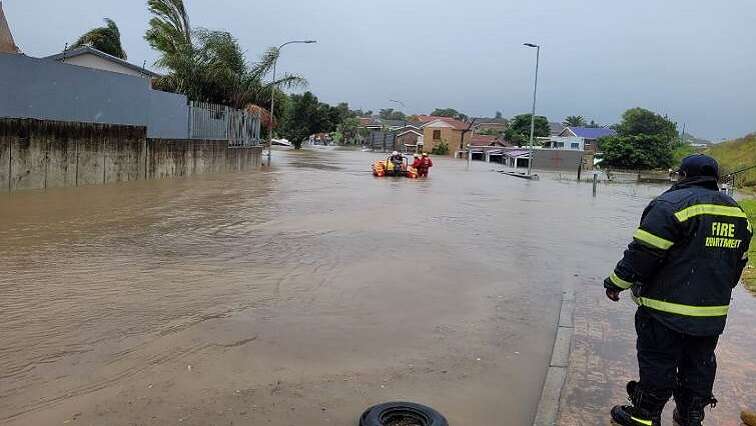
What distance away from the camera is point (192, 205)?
47.2ft

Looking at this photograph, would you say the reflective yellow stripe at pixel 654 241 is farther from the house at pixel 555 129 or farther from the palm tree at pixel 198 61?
the house at pixel 555 129

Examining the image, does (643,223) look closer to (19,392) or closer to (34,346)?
(19,392)

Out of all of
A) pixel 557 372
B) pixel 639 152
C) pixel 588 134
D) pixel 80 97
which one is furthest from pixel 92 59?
pixel 588 134

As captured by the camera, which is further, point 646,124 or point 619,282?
point 646,124

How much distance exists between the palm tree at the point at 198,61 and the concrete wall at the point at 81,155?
7.59m

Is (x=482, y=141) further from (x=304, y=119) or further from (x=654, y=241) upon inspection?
(x=654, y=241)

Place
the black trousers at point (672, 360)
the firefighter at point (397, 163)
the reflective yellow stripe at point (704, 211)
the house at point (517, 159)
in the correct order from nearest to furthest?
the reflective yellow stripe at point (704, 211)
the black trousers at point (672, 360)
the firefighter at point (397, 163)
the house at point (517, 159)

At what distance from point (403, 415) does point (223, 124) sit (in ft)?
79.3

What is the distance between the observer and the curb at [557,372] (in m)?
4.03

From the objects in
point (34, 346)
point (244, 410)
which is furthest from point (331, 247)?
point (244, 410)

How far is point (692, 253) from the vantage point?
3479 millimetres

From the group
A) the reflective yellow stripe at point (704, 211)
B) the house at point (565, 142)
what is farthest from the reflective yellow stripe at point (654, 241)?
the house at point (565, 142)

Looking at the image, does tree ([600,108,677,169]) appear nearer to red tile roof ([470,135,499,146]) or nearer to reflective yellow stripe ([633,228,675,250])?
red tile roof ([470,135,499,146])

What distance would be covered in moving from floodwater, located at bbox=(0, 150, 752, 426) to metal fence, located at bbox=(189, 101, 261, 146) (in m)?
10.4
